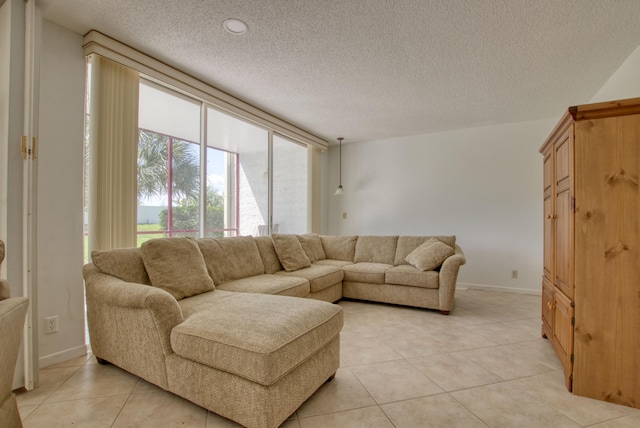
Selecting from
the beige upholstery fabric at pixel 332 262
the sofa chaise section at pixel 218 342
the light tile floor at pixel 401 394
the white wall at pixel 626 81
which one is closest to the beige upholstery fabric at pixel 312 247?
the beige upholstery fabric at pixel 332 262

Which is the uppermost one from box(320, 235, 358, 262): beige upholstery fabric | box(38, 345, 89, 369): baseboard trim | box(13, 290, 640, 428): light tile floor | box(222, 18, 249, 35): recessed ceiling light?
box(222, 18, 249, 35): recessed ceiling light

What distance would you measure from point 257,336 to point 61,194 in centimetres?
189

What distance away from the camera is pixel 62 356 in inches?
86.4

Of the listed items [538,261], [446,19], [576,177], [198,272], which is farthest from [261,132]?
[538,261]

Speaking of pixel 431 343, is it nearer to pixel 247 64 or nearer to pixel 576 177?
pixel 576 177

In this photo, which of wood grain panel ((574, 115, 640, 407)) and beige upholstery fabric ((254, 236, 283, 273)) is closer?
wood grain panel ((574, 115, 640, 407))

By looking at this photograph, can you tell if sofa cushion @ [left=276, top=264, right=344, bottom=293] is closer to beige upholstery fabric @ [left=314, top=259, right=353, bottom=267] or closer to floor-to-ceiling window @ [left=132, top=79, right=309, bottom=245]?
beige upholstery fabric @ [left=314, top=259, right=353, bottom=267]

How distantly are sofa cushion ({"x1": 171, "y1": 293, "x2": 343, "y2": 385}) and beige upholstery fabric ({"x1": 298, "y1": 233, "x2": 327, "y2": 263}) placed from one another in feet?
7.36

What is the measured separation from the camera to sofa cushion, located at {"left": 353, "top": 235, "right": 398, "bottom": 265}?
419 centimetres

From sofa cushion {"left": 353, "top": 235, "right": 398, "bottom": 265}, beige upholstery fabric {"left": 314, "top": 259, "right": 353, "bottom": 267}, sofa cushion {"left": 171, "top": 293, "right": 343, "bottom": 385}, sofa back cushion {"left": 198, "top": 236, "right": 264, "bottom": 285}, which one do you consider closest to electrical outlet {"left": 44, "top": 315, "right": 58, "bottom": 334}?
sofa back cushion {"left": 198, "top": 236, "right": 264, "bottom": 285}

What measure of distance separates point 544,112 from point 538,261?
6.45ft

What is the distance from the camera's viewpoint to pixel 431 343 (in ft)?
8.38

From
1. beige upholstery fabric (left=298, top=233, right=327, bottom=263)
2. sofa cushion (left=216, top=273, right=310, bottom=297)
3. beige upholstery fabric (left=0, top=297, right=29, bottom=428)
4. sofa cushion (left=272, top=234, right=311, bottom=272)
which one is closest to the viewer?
beige upholstery fabric (left=0, top=297, right=29, bottom=428)

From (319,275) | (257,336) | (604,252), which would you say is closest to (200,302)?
(257,336)
